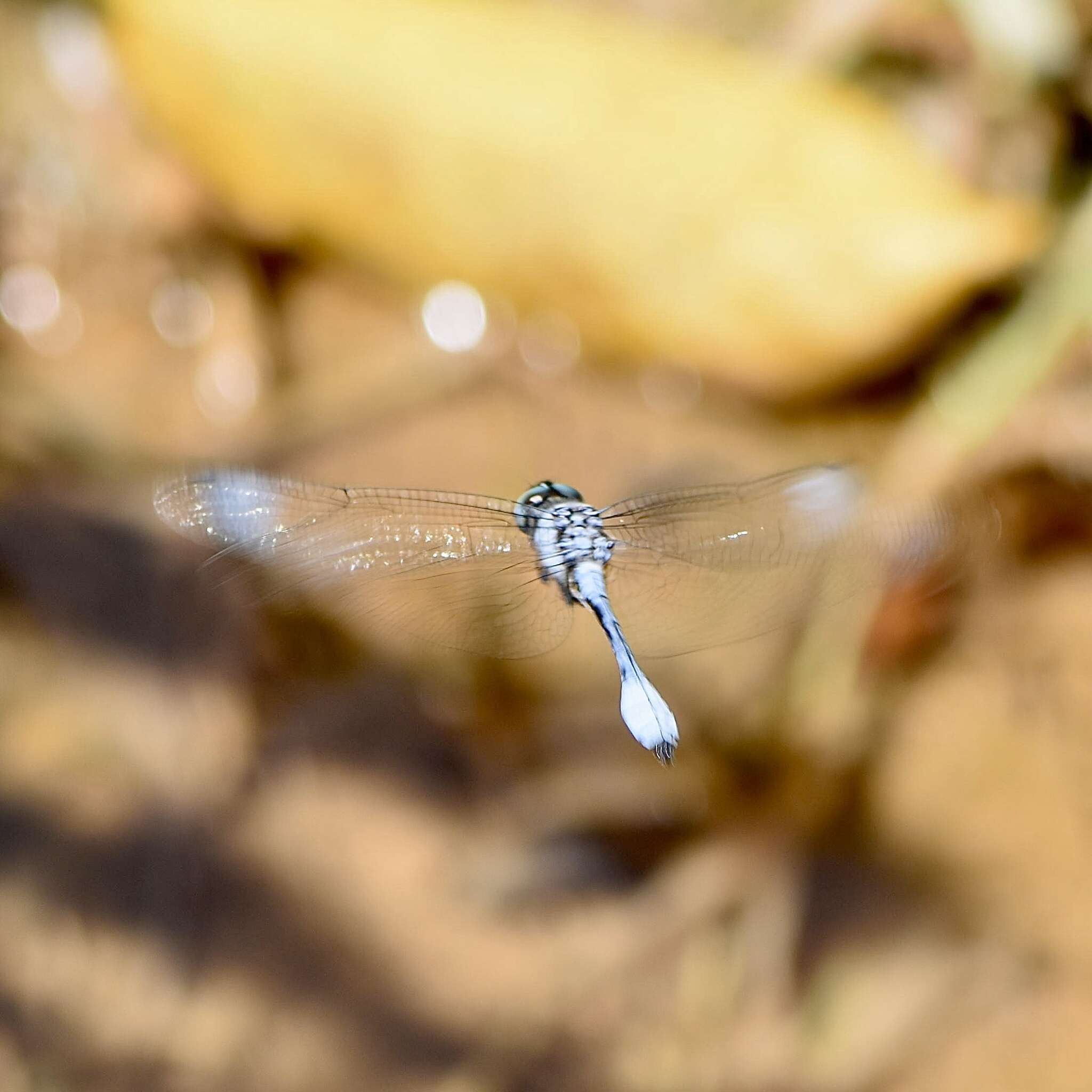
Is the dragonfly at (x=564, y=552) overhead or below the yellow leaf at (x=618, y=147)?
below

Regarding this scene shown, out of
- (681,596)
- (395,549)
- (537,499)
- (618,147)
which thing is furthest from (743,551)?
(618,147)

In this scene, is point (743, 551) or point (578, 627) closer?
point (743, 551)

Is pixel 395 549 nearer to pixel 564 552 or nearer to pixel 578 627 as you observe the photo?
pixel 564 552

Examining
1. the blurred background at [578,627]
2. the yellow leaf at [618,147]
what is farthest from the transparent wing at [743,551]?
the yellow leaf at [618,147]

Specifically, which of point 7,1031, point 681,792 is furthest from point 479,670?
point 7,1031

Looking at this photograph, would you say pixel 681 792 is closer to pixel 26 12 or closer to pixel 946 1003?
pixel 946 1003

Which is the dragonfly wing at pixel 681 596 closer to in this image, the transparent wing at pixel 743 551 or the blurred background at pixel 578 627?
the transparent wing at pixel 743 551
